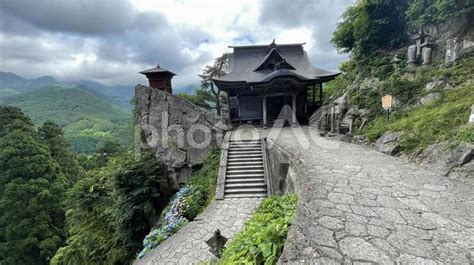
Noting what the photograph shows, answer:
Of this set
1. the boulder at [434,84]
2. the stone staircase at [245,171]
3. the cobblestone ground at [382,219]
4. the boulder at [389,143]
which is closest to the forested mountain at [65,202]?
the stone staircase at [245,171]

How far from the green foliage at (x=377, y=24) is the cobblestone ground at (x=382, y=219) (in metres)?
11.2

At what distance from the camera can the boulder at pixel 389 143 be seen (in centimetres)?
641

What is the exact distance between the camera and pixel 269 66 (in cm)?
1634

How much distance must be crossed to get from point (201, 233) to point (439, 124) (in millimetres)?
7341

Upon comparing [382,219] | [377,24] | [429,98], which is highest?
[377,24]

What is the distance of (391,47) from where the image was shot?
1280 centimetres

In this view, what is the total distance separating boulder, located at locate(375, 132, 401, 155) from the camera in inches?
252

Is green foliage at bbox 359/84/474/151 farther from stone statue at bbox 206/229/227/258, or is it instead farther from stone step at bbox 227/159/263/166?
stone statue at bbox 206/229/227/258

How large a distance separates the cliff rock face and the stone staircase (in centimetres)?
139

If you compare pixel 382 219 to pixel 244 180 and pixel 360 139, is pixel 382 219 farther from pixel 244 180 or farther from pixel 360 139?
pixel 360 139

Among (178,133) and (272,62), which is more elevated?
(272,62)

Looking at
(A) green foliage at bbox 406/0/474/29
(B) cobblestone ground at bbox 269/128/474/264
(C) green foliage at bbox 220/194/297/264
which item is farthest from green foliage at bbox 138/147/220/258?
(A) green foliage at bbox 406/0/474/29

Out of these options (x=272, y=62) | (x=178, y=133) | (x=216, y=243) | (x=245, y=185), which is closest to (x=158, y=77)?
(x=178, y=133)

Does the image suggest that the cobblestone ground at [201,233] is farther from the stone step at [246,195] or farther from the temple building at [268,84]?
the temple building at [268,84]
